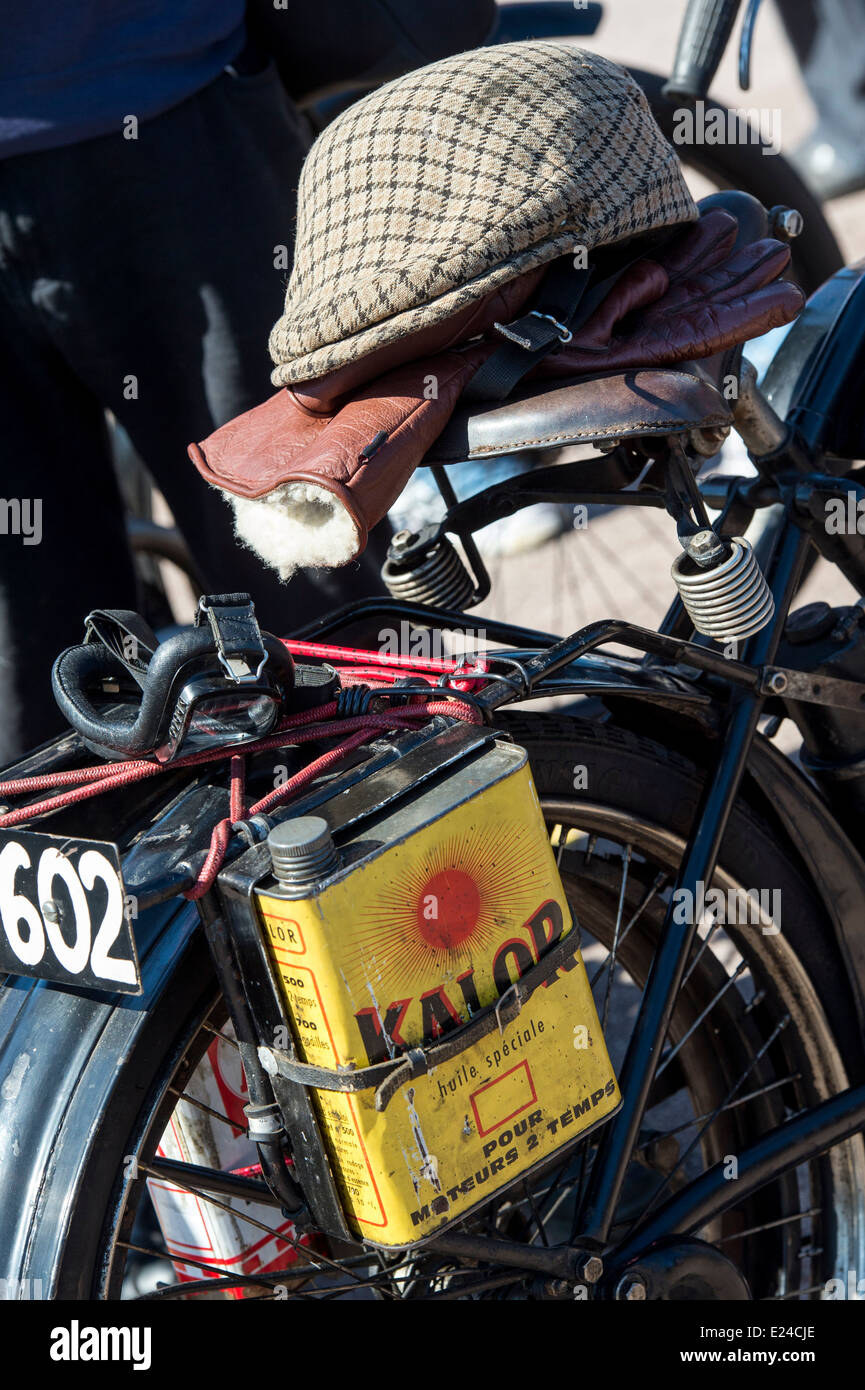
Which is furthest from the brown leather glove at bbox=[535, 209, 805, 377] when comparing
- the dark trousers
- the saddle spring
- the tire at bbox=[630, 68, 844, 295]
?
the tire at bbox=[630, 68, 844, 295]

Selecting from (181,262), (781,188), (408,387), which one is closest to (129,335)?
(181,262)

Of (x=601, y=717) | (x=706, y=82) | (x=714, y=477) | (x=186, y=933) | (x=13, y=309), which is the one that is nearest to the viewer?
(x=186, y=933)

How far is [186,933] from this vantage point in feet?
3.93

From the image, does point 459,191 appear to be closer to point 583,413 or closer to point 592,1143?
point 583,413

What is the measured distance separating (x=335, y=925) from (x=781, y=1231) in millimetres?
952

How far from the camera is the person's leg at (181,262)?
185 cm

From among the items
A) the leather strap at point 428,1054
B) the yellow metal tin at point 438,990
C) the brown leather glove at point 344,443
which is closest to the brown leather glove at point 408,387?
the brown leather glove at point 344,443

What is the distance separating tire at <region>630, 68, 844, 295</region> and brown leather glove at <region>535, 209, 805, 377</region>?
145 cm

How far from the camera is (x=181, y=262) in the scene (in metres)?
1.89

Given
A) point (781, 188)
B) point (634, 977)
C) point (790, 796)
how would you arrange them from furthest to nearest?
point (781, 188) → point (634, 977) → point (790, 796)

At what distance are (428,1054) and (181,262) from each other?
1.18 metres

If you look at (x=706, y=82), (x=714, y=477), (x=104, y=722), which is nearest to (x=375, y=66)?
(x=706, y=82)

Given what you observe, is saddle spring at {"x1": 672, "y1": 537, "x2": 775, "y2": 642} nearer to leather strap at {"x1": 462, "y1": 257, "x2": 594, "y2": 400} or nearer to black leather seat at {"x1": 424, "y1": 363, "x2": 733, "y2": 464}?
black leather seat at {"x1": 424, "y1": 363, "x2": 733, "y2": 464}

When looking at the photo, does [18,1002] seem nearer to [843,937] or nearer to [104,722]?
[104,722]
